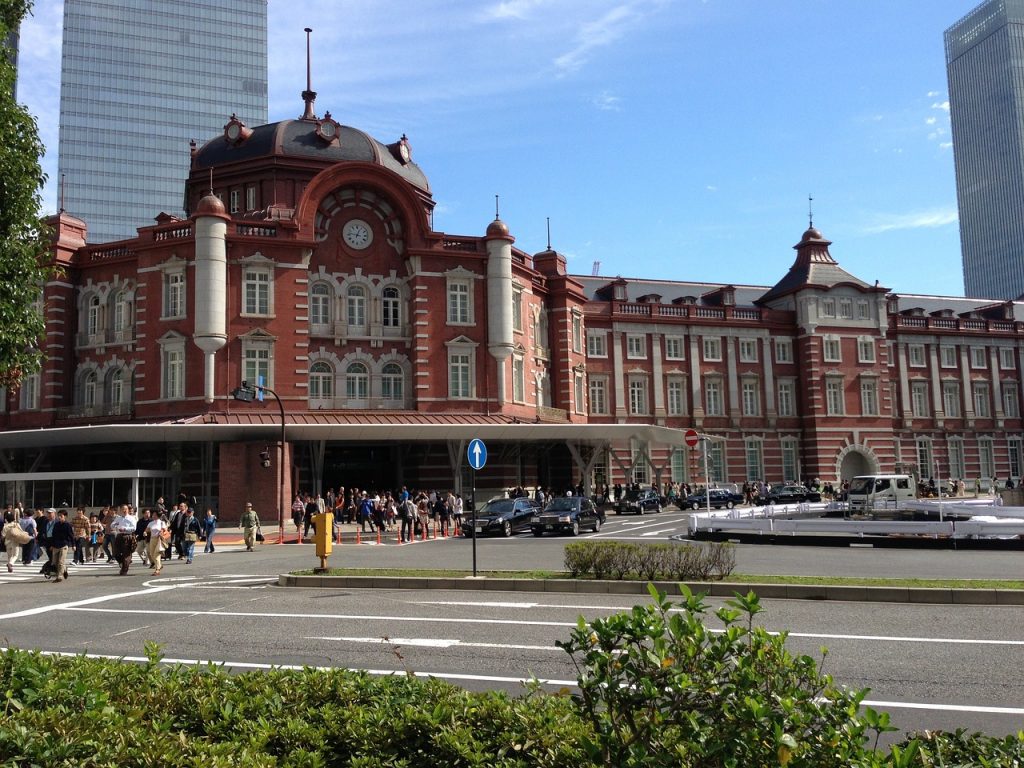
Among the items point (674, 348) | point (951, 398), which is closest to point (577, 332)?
point (674, 348)

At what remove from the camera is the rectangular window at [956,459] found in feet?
201

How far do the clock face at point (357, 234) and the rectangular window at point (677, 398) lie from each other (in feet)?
77.8

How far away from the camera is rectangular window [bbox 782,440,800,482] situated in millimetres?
57375

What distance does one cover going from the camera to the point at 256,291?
129ft

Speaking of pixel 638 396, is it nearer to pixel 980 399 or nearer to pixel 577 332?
pixel 577 332

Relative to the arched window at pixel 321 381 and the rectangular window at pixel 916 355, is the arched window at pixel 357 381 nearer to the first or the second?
the arched window at pixel 321 381

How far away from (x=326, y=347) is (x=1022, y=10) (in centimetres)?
15281

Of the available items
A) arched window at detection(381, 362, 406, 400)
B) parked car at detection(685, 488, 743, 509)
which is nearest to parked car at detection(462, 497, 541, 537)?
arched window at detection(381, 362, 406, 400)

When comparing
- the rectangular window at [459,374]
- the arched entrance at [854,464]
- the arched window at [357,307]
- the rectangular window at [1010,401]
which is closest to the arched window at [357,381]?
the arched window at [357,307]

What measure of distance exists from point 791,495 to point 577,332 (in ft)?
50.1

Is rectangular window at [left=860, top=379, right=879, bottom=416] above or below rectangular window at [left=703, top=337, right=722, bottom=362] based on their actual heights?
below

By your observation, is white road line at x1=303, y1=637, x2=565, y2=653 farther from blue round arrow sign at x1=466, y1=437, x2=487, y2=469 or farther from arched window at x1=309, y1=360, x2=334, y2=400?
arched window at x1=309, y1=360, x2=334, y2=400

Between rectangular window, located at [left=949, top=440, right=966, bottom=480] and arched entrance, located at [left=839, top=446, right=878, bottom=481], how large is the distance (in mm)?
7842

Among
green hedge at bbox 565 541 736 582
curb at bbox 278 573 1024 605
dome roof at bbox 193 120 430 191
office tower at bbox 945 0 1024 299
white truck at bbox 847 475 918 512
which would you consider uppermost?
office tower at bbox 945 0 1024 299
